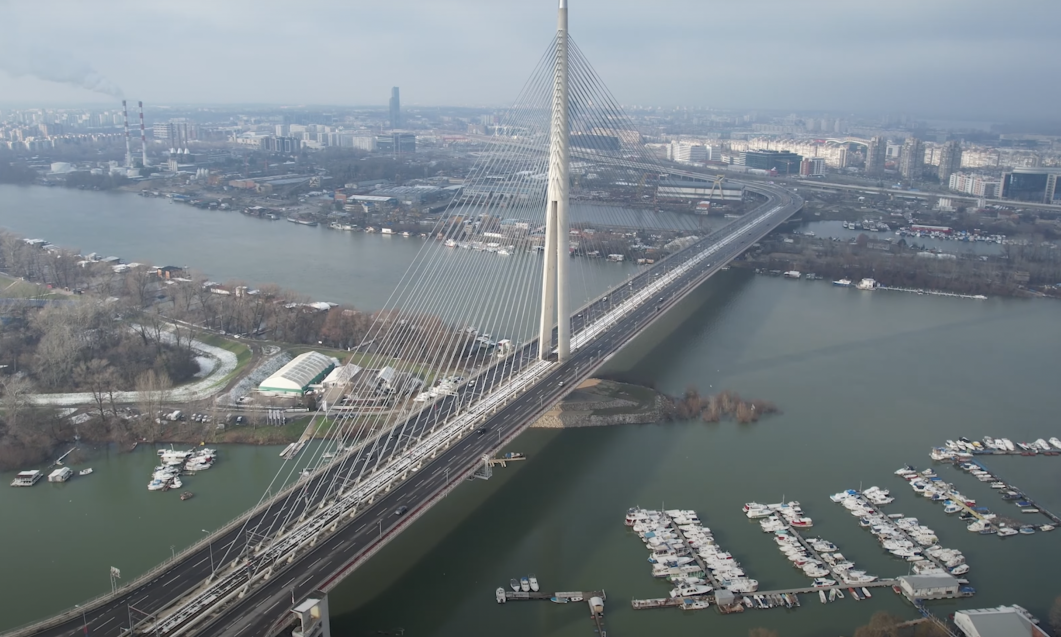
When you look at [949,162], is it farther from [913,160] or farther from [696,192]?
[696,192]

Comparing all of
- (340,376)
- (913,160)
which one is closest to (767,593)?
(340,376)

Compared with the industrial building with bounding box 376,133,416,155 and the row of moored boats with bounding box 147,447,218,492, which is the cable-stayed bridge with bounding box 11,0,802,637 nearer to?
the row of moored boats with bounding box 147,447,218,492

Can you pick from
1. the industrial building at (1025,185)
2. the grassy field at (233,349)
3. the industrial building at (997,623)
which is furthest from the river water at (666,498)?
the industrial building at (1025,185)

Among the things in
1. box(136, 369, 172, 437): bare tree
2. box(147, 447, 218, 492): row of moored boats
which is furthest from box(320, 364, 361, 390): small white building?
box(136, 369, 172, 437): bare tree

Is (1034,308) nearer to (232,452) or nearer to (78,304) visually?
(232,452)

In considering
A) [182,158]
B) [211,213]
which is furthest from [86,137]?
[211,213]

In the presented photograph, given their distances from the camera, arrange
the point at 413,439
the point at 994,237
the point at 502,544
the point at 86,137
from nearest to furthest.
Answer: the point at 502,544
the point at 413,439
the point at 994,237
the point at 86,137
